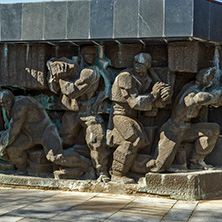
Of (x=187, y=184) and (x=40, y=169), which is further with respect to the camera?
(x=40, y=169)

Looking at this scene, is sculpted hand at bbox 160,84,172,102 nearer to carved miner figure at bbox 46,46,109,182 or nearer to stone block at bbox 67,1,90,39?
carved miner figure at bbox 46,46,109,182

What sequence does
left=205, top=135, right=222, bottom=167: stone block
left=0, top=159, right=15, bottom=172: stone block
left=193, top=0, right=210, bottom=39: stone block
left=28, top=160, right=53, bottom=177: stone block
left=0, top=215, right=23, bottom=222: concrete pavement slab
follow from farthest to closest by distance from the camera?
1. left=0, top=159, right=15, bottom=172: stone block
2. left=28, top=160, right=53, bottom=177: stone block
3. left=205, top=135, right=222, bottom=167: stone block
4. left=193, top=0, right=210, bottom=39: stone block
5. left=0, top=215, right=23, bottom=222: concrete pavement slab

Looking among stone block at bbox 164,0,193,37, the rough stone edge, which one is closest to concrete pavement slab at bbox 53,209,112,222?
the rough stone edge

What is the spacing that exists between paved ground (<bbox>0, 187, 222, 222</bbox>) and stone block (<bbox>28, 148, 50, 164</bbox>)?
504 millimetres

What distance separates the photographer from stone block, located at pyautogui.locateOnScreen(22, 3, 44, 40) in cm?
607

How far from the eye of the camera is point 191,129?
593 centimetres

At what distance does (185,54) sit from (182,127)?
100 centimetres

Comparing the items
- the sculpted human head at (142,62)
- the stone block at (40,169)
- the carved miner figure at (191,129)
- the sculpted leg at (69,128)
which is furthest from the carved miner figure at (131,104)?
the stone block at (40,169)

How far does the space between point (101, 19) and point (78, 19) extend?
332mm

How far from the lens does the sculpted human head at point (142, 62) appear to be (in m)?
5.88

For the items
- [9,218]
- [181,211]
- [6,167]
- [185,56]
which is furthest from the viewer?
[6,167]

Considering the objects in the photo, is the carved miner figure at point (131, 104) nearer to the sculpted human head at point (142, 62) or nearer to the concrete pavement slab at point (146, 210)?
the sculpted human head at point (142, 62)

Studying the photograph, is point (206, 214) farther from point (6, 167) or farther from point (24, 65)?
point (24, 65)

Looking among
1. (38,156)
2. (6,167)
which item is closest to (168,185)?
(38,156)
